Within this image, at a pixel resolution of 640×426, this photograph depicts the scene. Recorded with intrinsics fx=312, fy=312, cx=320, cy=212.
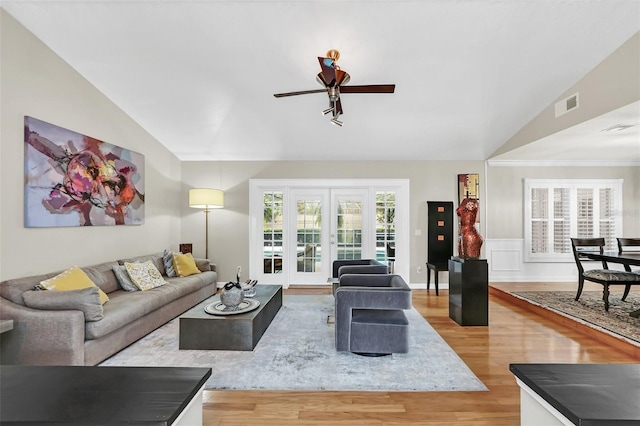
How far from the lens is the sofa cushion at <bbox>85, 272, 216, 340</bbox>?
273 centimetres

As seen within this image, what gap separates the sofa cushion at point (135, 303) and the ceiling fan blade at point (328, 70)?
9.36 feet

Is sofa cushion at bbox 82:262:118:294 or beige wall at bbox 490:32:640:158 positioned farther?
sofa cushion at bbox 82:262:118:294

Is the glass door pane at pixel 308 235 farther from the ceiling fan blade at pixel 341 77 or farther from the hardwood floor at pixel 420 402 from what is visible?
the ceiling fan blade at pixel 341 77

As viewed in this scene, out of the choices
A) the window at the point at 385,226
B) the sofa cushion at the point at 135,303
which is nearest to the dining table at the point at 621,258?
the window at the point at 385,226

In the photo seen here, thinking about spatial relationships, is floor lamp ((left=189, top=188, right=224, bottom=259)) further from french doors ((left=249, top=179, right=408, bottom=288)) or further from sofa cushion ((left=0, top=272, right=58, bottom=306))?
sofa cushion ((left=0, top=272, right=58, bottom=306))

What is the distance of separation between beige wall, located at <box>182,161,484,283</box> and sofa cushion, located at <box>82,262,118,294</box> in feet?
6.89

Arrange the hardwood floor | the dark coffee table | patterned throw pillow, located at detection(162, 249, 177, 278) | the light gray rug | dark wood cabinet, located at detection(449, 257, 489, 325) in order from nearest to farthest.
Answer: the hardwood floor < the light gray rug < the dark coffee table < dark wood cabinet, located at detection(449, 257, 489, 325) < patterned throw pillow, located at detection(162, 249, 177, 278)

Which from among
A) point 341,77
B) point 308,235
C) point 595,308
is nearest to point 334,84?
point 341,77

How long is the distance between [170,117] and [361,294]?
3749 mm

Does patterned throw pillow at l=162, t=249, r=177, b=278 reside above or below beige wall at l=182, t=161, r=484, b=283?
below

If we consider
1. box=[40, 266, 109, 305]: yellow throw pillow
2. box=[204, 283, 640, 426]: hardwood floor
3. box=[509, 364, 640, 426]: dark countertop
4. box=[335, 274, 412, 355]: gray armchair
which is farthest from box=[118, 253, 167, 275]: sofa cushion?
box=[509, 364, 640, 426]: dark countertop

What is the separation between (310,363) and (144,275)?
100 inches

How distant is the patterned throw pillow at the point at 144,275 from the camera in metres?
3.90

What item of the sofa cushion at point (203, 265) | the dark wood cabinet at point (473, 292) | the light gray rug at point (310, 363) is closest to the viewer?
the light gray rug at point (310, 363)
